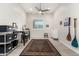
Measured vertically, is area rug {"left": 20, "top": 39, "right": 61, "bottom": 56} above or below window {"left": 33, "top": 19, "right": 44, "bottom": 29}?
below

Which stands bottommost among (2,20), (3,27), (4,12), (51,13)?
(3,27)

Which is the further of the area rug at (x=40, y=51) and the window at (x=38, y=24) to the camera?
the window at (x=38, y=24)

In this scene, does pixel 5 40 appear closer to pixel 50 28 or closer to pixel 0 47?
pixel 0 47

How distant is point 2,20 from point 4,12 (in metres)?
0.49

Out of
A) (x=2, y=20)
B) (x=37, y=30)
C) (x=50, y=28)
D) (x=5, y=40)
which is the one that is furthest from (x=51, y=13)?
(x=5, y=40)

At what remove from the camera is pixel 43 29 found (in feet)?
43.9

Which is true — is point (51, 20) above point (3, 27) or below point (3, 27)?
above

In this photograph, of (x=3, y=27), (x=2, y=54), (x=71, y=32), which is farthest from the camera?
(x=71, y=32)

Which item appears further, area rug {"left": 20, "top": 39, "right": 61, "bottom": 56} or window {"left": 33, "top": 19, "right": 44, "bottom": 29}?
window {"left": 33, "top": 19, "right": 44, "bottom": 29}

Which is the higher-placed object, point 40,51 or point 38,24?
point 38,24

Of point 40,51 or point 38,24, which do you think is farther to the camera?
point 38,24

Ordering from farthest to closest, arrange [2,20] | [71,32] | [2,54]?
[71,32] < [2,20] < [2,54]

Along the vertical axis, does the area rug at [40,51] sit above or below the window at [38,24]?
below

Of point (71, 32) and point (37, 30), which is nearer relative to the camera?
point (71, 32)
